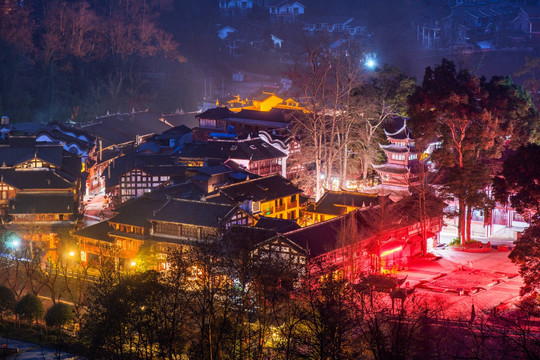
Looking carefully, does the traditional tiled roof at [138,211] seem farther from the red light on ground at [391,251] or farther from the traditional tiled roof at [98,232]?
the red light on ground at [391,251]

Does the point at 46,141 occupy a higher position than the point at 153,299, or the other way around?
the point at 46,141

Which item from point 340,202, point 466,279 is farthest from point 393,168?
point 466,279

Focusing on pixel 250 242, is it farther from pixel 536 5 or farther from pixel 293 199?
Answer: pixel 536 5

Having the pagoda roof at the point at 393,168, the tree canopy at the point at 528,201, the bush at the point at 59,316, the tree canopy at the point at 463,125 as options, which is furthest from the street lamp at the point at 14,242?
the tree canopy at the point at 528,201

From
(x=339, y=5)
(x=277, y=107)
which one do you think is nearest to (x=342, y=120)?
(x=277, y=107)

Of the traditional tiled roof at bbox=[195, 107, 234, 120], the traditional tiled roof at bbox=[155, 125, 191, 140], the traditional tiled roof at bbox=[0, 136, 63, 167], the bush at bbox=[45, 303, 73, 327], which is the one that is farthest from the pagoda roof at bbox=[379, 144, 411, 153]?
the bush at bbox=[45, 303, 73, 327]
